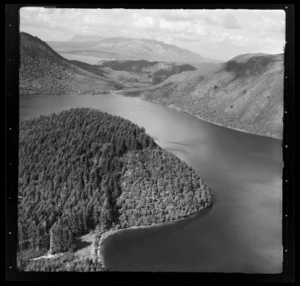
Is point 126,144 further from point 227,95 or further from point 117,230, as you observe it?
point 227,95

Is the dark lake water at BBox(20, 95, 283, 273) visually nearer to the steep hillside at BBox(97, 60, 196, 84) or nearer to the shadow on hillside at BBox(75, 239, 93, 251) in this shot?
the shadow on hillside at BBox(75, 239, 93, 251)

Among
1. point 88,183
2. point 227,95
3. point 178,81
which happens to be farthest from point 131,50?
point 88,183

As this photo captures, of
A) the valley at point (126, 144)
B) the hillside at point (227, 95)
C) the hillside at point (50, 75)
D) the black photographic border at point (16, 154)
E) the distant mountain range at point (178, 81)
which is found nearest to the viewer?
the black photographic border at point (16, 154)

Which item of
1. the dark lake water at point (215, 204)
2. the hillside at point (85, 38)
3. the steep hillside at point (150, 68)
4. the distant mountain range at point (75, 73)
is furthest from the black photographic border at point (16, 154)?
the steep hillside at point (150, 68)

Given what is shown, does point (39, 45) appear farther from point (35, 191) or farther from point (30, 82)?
point (35, 191)

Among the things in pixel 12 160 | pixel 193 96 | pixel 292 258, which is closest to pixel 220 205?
pixel 292 258

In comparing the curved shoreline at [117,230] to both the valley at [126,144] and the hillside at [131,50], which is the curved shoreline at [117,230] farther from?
the hillside at [131,50]

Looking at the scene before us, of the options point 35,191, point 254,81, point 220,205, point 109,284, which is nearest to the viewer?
point 109,284
